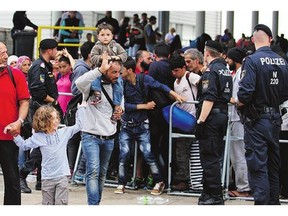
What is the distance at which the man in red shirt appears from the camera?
770cm

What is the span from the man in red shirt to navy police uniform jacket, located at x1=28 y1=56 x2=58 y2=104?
1.78m

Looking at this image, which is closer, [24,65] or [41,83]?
[41,83]

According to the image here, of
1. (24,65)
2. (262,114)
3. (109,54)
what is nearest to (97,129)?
(109,54)

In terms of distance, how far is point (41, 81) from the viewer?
9609 millimetres

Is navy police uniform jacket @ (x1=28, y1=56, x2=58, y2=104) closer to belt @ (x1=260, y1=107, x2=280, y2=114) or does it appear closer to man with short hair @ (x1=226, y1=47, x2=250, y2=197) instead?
man with short hair @ (x1=226, y1=47, x2=250, y2=197)

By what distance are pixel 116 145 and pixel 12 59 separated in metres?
2.57

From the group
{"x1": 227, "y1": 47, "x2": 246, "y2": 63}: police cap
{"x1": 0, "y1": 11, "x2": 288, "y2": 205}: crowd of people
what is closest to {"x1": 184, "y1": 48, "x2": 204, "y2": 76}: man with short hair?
{"x1": 0, "y1": 11, "x2": 288, "y2": 205}: crowd of people

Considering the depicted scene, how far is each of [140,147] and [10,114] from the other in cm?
273

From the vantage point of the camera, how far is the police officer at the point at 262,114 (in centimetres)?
794

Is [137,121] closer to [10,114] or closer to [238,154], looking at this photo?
[238,154]

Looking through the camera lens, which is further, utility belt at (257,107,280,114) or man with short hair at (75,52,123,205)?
utility belt at (257,107,280,114)

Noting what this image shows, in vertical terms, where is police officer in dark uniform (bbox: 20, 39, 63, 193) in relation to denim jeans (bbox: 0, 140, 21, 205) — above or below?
above

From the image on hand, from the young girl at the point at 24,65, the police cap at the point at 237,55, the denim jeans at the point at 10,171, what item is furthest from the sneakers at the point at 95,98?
the young girl at the point at 24,65
